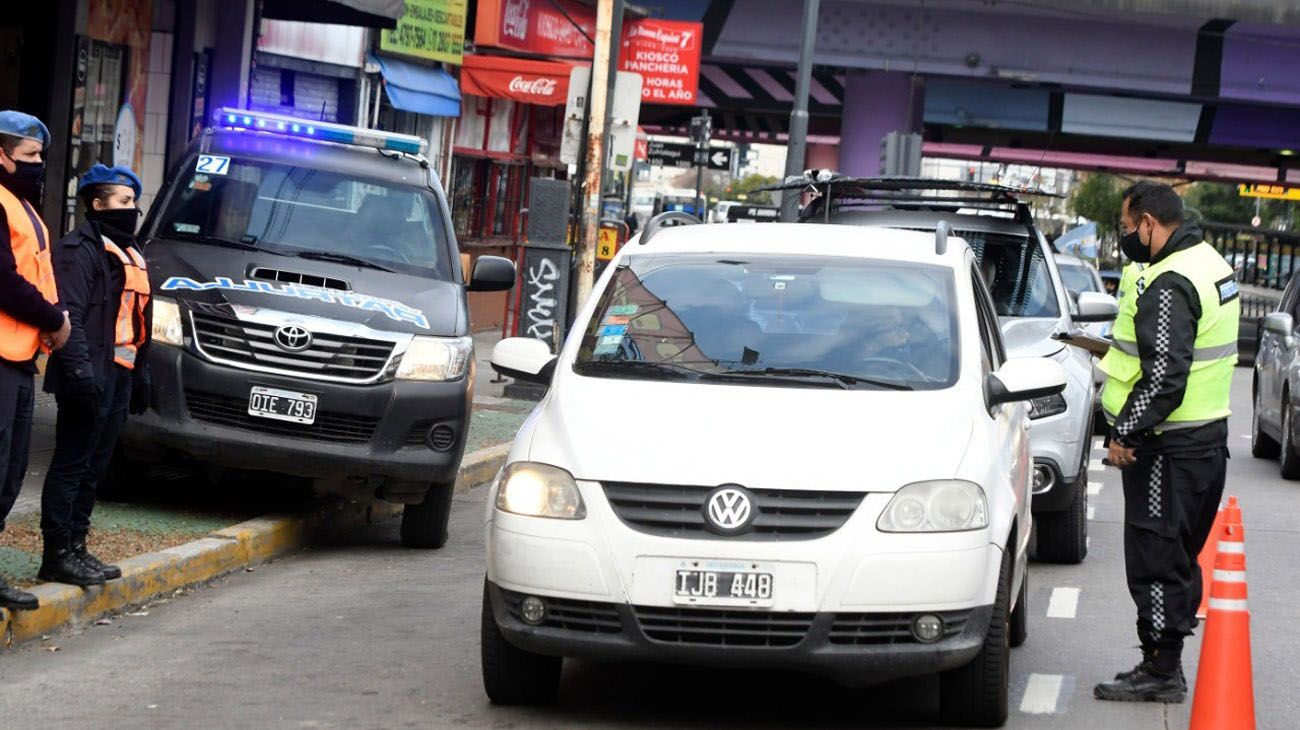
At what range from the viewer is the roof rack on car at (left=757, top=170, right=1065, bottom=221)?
12141 millimetres

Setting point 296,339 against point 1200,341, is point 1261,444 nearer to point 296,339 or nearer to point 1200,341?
point 296,339

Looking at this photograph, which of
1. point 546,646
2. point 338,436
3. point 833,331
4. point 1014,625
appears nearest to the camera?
point 546,646

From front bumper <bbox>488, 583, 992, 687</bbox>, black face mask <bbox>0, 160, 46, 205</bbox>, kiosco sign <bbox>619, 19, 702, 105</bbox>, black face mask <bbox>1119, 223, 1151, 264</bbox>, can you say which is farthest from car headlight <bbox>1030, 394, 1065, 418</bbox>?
kiosco sign <bbox>619, 19, 702, 105</bbox>

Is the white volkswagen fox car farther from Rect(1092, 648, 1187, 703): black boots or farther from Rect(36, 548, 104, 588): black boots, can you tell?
Rect(36, 548, 104, 588): black boots

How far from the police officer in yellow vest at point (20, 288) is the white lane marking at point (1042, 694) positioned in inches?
146

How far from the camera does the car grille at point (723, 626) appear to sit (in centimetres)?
617

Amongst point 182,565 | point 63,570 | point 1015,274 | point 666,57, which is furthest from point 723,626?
point 666,57

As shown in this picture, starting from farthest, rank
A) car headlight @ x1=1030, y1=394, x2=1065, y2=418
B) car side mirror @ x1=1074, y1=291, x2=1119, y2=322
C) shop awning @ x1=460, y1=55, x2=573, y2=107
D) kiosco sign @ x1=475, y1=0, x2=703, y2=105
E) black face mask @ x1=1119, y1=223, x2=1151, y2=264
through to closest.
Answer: kiosco sign @ x1=475, y1=0, x2=703, y2=105
shop awning @ x1=460, y1=55, x2=573, y2=107
car side mirror @ x1=1074, y1=291, x2=1119, y2=322
car headlight @ x1=1030, y1=394, x2=1065, y2=418
black face mask @ x1=1119, y1=223, x2=1151, y2=264

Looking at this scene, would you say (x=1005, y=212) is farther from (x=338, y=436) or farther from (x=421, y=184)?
(x=338, y=436)

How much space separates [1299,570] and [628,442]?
19.8 feet

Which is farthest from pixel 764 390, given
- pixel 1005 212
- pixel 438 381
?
pixel 1005 212

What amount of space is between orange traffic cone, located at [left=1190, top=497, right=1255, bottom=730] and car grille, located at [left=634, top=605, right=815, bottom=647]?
1.42 metres

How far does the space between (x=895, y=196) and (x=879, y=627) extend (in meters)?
7.26

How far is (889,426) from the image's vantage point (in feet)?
21.4
